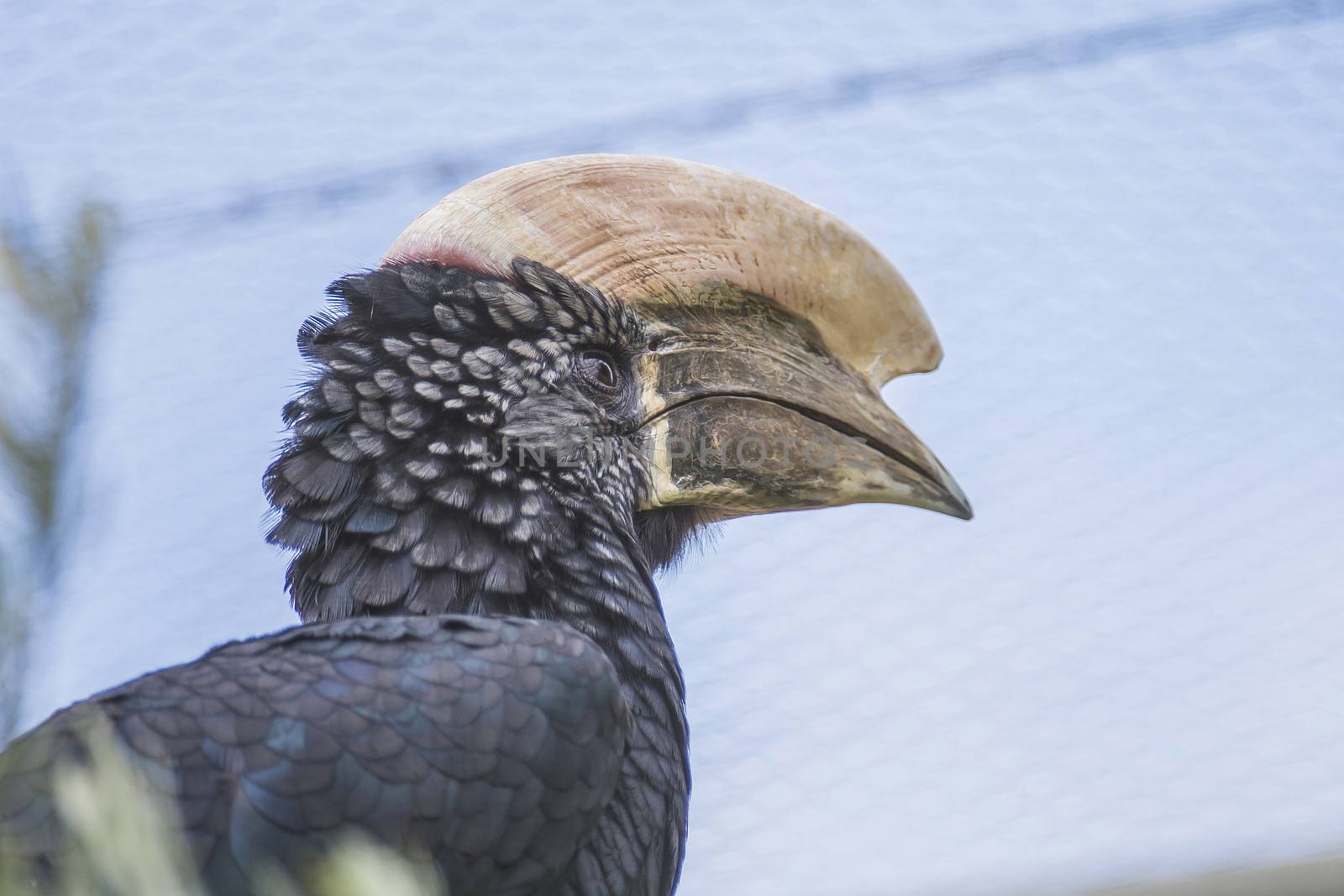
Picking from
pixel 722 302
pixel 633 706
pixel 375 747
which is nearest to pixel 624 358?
pixel 722 302

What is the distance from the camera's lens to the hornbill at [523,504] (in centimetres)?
112

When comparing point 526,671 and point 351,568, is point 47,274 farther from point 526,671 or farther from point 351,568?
point 351,568

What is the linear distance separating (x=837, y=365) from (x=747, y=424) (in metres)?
0.16

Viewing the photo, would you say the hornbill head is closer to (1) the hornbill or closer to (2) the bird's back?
(1) the hornbill

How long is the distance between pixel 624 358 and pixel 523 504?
277 mm

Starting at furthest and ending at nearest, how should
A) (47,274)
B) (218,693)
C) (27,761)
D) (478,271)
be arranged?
(478,271) → (218,693) → (27,761) → (47,274)

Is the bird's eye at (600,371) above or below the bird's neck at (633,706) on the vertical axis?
above

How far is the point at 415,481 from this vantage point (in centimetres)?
153

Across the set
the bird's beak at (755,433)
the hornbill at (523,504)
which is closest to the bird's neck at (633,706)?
the hornbill at (523,504)

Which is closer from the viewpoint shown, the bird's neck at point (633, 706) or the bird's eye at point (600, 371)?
the bird's neck at point (633, 706)

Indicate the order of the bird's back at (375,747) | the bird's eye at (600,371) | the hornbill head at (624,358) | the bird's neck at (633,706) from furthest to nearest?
1. the bird's eye at (600,371)
2. the hornbill head at (624,358)
3. the bird's neck at (633,706)
4. the bird's back at (375,747)

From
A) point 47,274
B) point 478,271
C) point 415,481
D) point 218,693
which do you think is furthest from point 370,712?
point 47,274

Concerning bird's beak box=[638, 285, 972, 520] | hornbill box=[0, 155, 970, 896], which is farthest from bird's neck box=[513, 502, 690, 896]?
bird's beak box=[638, 285, 972, 520]

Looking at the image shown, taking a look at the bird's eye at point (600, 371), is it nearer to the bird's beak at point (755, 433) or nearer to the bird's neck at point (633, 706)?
the bird's beak at point (755, 433)
